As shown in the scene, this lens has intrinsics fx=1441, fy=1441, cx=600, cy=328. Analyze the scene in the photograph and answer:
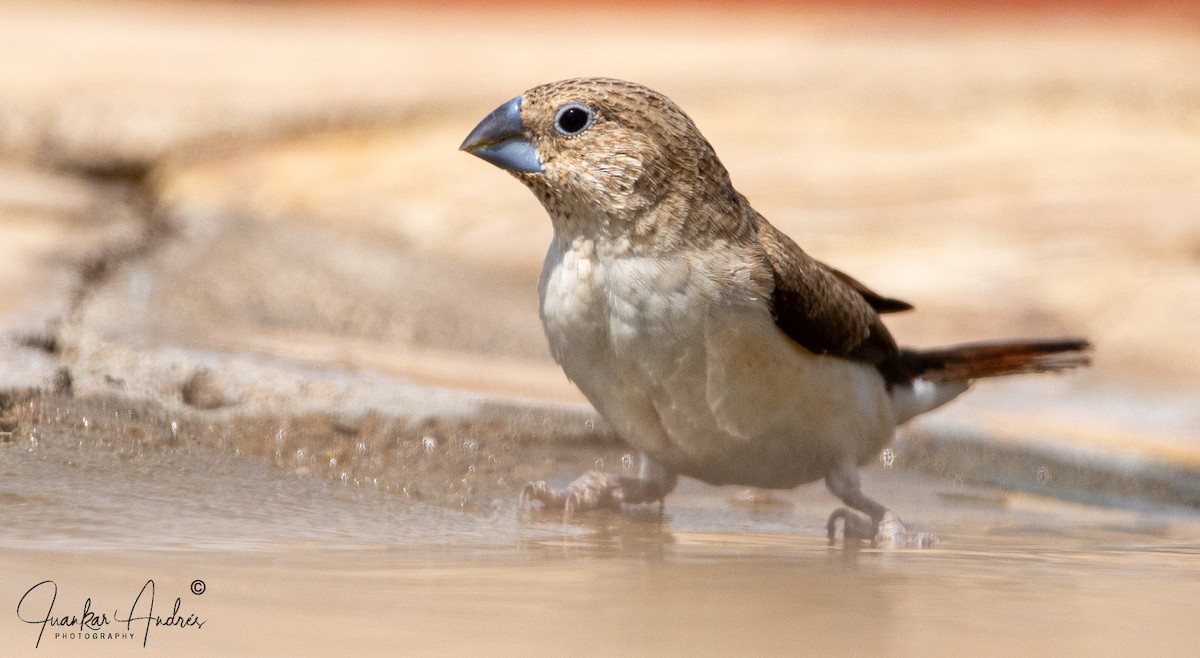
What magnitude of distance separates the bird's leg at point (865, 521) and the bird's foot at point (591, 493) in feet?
1.41

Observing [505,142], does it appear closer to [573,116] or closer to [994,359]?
[573,116]

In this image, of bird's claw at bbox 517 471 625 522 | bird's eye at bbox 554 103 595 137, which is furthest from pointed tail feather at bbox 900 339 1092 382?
bird's eye at bbox 554 103 595 137

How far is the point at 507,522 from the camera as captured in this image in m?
3.17

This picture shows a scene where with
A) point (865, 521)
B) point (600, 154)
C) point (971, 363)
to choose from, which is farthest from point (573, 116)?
point (971, 363)

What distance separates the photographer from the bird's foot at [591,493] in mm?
3348

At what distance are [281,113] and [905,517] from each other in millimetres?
4733

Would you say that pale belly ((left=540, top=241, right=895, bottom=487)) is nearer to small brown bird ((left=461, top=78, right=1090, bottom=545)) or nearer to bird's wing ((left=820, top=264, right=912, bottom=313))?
small brown bird ((left=461, top=78, right=1090, bottom=545))

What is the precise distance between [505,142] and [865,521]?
1.22 m

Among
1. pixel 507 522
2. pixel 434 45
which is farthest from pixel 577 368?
pixel 434 45

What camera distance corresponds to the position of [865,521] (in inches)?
134
